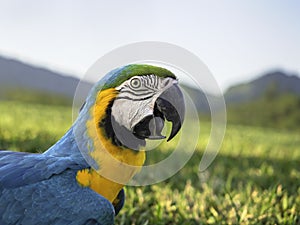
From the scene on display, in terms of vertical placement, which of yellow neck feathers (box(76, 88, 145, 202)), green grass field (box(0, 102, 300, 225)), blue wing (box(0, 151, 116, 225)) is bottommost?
green grass field (box(0, 102, 300, 225))

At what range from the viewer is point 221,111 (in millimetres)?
1845

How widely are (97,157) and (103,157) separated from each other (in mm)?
22

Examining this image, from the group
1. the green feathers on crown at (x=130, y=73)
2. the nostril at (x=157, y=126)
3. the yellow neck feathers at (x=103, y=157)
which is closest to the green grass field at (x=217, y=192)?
the yellow neck feathers at (x=103, y=157)

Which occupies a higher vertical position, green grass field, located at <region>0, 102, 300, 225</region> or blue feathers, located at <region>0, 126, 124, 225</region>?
blue feathers, located at <region>0, 126, 124, 225</region>

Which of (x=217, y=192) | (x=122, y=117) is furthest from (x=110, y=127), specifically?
(x=217, y=192)

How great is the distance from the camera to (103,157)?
5.32 feet

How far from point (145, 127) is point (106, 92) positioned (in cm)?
19

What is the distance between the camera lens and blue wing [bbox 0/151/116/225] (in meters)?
1.52

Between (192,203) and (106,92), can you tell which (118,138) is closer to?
(106,92)

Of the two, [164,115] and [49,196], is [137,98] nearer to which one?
[164,115]

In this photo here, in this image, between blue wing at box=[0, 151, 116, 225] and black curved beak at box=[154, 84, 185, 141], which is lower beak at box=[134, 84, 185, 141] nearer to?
black curved beak at box=[154, 84, 185, 141]

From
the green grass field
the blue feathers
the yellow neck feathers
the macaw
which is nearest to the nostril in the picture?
the macaw

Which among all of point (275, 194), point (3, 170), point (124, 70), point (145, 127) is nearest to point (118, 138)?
point (145, 127)

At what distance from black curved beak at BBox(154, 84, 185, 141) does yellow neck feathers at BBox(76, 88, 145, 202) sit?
0.57 ft
